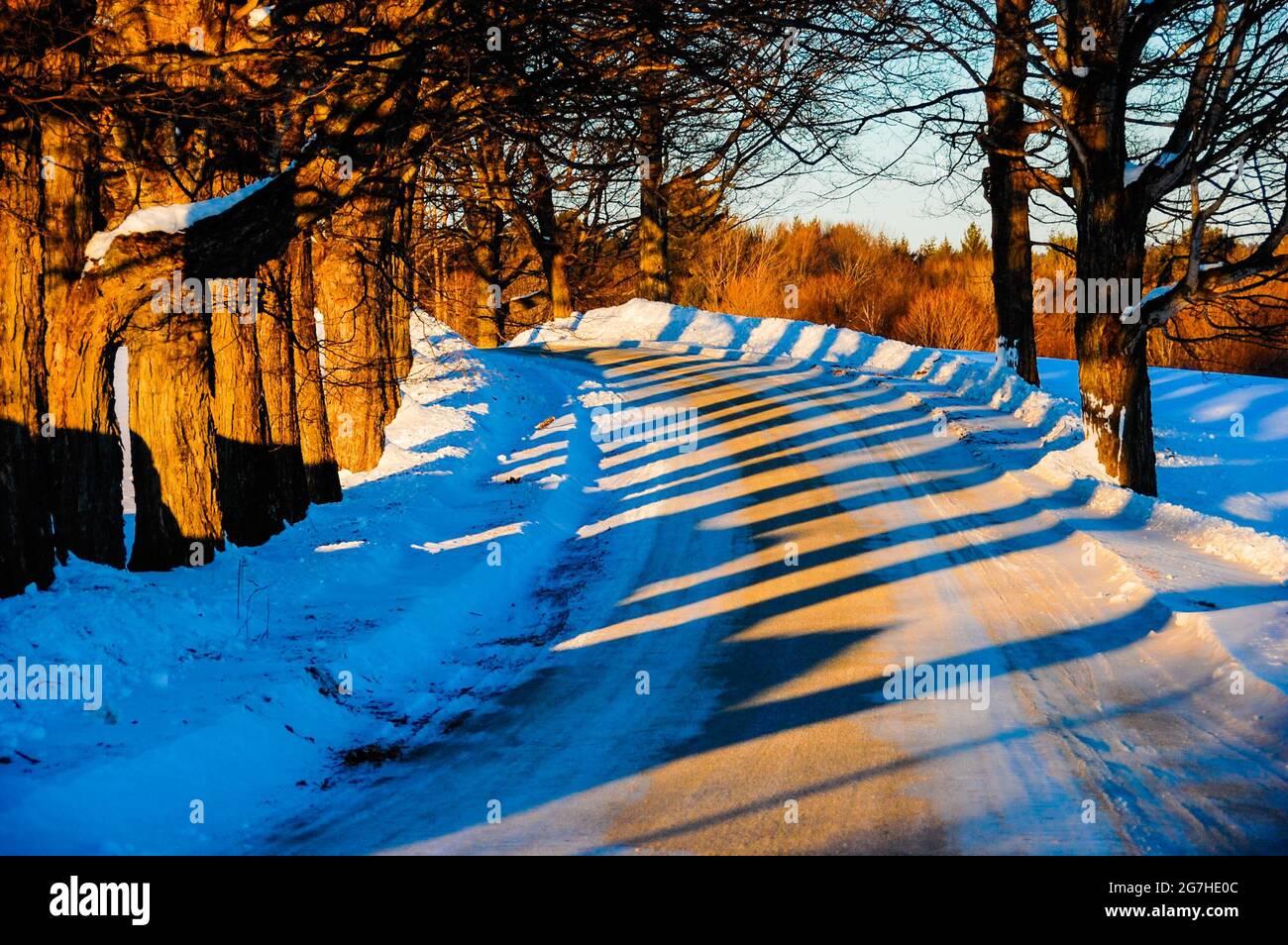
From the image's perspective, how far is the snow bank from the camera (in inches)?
441

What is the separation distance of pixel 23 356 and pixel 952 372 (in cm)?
1861

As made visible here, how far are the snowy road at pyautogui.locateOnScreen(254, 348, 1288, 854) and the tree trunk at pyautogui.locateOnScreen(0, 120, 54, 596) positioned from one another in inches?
143

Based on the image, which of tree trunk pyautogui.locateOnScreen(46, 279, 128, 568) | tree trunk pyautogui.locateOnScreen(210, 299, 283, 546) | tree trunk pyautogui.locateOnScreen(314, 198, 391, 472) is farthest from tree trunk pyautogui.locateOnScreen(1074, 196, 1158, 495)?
tree trunk pyautogui.locateOnScreen(46, 279, 128, 568)

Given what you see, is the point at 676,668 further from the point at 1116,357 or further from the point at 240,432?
the point at 1116,357

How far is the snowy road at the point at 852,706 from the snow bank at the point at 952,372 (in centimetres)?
67

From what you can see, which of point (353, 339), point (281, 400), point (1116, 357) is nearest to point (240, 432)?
point (281, 400)

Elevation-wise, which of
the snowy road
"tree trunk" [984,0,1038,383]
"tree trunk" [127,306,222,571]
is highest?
"tree trunk" [984,0,1038,383]

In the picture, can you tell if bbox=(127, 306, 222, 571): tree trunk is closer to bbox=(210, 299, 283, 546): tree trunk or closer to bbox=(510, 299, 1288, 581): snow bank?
bbox=(210, 299, 283, 546): tree trunk

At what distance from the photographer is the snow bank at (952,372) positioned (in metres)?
11.2

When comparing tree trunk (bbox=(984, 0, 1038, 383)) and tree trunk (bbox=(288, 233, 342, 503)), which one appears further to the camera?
tree trunk (bbox=(984, 0, 1038, 383))

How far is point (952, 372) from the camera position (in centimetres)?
2378

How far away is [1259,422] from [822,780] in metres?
21.5

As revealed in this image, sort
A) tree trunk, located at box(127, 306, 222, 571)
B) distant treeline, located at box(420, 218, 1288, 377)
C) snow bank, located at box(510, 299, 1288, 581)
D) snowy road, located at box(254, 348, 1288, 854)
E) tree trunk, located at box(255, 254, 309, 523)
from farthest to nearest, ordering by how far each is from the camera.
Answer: distant treeline, located at box(420, 218, 1288, 377), tree trunk, located at box(255, 254, 309, 523), snow bank, located at box(510, 299, 1288, 581), tree trunk, located at box(127, 306, 222, 571), snowy road, located at box(254, 348, 1288, 854)

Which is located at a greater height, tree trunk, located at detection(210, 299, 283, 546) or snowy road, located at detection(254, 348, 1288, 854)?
tree trunk, located at detection(210, 299, 283, 546)
